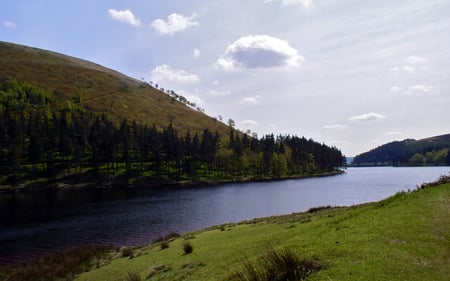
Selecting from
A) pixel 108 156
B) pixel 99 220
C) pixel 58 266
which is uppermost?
pixel 108 156

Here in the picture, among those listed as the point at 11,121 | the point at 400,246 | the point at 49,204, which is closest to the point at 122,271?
the point at 400,246


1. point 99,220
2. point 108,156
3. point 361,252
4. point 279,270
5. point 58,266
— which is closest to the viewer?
point 279,270

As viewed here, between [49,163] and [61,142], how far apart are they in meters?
12.9

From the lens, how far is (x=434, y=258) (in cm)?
1098

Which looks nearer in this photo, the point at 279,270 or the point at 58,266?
the point at 279,270

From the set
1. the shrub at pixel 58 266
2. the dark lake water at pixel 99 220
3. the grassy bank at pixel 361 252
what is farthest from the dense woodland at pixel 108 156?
the grassy bank at pixel 361 252

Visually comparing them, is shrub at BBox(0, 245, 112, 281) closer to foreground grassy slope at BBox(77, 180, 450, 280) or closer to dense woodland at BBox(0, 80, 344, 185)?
foreground grassy slope at BBox(77, 180, 450, 280)

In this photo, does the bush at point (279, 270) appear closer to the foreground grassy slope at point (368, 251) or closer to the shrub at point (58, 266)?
the foreground grassy slope at point (368, 251)

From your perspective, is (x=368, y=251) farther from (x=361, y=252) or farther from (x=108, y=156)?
(x=108, y=156)

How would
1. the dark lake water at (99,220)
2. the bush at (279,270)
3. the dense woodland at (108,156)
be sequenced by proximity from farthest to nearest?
the dense woodland at (108,156) < the dark lake water at (99,220) < the bush at (279,270)

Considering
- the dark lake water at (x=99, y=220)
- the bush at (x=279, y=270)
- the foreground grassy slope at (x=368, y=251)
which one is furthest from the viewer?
the dark lake water at (x=99, y=220)

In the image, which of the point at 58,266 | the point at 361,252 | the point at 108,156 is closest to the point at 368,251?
the point at 361,252

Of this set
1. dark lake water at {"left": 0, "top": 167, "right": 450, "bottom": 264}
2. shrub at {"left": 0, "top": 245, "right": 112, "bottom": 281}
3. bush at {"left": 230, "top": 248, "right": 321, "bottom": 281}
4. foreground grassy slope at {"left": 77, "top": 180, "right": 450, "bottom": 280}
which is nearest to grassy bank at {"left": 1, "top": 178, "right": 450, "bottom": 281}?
foreground grassy slope at {"left": 77, "top": 180, "right": 450, "bottom": 280}

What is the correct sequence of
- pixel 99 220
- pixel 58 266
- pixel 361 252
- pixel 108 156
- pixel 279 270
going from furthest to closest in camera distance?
pixel 108 156, pixel 99 220, pixel 58 266, pixel 361 252, pixel 279 270
